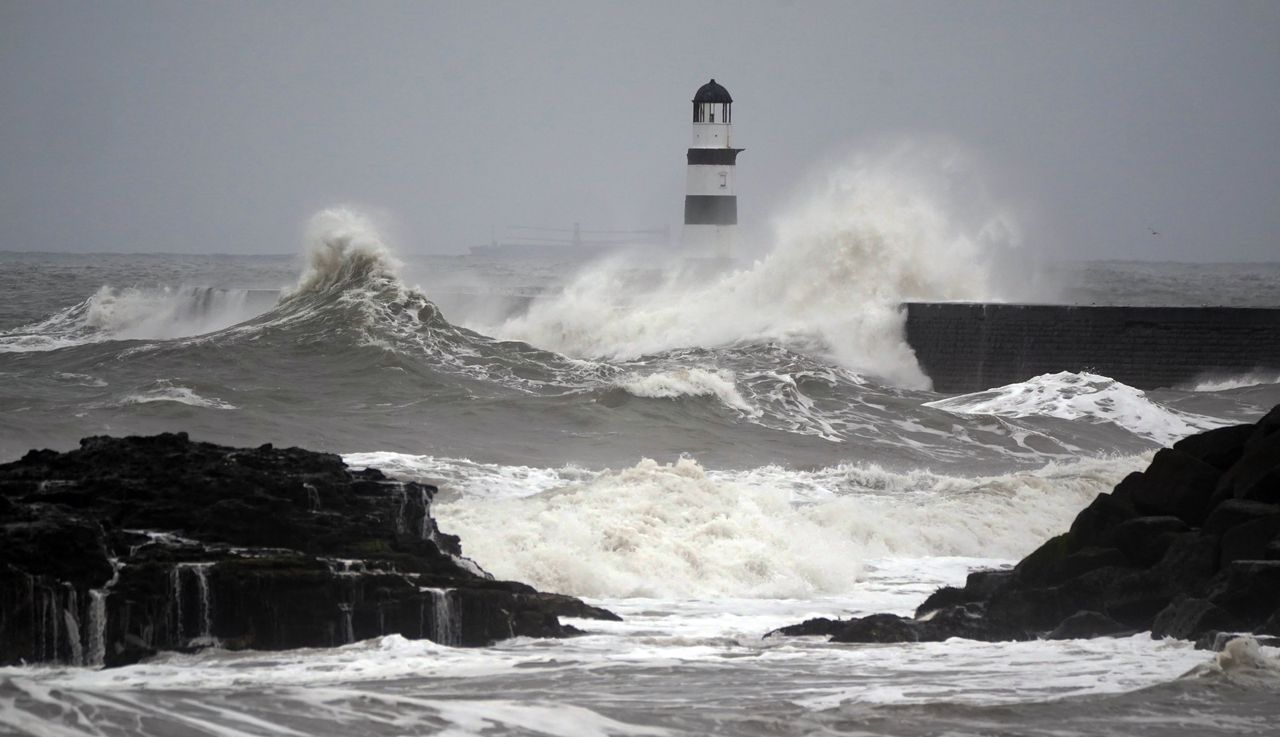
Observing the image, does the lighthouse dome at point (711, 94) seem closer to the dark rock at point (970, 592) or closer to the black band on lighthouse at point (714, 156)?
the black band on lighthouse at point (714, 156)

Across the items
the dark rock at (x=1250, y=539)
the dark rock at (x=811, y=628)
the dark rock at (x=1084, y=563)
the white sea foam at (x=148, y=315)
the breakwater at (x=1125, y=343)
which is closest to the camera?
the dark rock at (x=1250, y=539)

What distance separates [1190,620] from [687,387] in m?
11.8

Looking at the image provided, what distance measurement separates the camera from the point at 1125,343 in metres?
22.3

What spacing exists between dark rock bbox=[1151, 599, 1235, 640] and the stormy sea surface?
0.33ft

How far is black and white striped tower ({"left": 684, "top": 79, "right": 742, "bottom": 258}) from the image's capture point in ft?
105

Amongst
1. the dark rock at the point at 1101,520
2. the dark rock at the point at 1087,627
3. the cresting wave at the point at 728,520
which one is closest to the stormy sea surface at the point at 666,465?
the cresting wave at the point at 728,520

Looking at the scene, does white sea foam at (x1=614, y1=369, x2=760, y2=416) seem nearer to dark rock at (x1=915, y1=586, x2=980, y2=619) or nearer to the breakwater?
the breakwater

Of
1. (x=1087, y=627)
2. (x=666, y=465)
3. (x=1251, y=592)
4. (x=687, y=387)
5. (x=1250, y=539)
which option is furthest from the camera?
(x=687, y=387)

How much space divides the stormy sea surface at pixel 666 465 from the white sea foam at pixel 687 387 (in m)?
A: 0.06

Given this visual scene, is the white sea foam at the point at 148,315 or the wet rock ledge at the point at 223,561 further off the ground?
the white sea foam at the point at 148,315

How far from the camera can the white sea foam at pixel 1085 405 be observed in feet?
62.3

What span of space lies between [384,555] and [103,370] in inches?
478

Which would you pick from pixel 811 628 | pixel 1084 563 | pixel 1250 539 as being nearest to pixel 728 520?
pixel 811 628

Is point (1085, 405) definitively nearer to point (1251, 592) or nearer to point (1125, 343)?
point (1125, 343)
